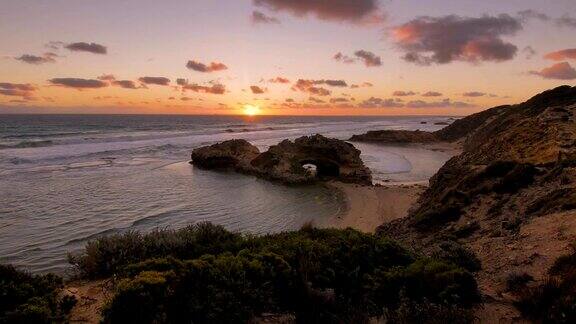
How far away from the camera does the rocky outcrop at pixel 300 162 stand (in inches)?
1243

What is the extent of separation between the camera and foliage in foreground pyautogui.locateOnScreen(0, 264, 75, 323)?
6.13m

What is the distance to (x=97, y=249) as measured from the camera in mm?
8906

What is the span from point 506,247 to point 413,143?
65057 mm

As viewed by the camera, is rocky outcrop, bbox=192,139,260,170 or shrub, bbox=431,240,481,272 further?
rocky outcrop, bbox=192,139,260,170

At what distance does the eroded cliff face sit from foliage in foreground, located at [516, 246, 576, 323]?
282 millimetres

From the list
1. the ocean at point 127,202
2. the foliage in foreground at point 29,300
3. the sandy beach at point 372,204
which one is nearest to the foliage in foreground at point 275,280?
the foliage in foreground at point 29,300

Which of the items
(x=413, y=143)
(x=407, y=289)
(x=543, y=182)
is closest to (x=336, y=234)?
(x=407, y=289)

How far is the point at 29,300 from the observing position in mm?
6590

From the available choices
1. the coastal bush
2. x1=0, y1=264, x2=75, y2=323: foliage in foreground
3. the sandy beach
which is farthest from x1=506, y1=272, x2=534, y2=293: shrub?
the sandy beach

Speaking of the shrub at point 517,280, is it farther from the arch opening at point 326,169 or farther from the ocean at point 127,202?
the arch opening at point 326,169

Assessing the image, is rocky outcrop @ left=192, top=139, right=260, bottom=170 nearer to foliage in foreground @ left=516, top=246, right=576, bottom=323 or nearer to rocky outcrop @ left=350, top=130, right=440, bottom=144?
foliage in foreground @ left=516, top=246, right=576, bottom=323

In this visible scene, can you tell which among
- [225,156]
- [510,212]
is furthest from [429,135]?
[510,212]

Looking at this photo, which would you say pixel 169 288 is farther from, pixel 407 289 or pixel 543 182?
pixel 543 182

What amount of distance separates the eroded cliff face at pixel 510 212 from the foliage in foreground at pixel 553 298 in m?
0.28
